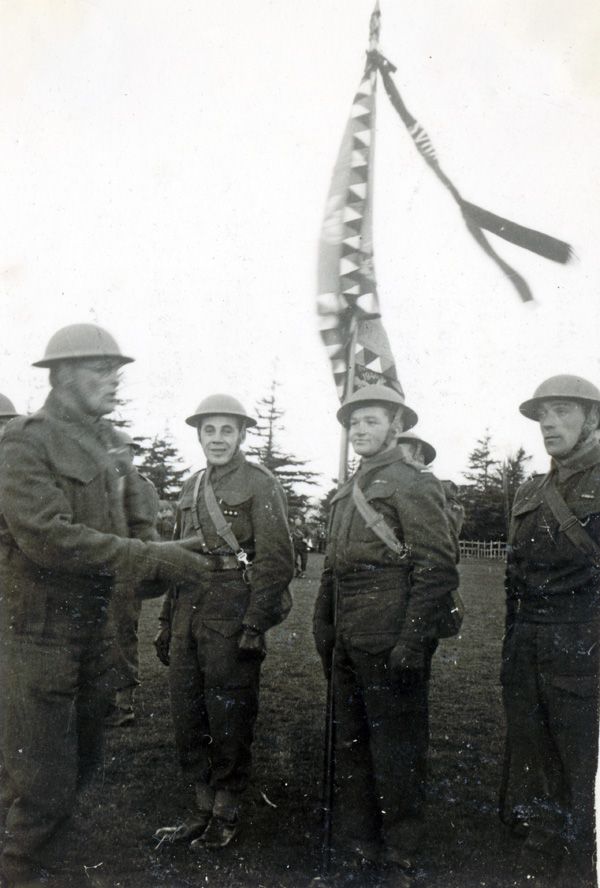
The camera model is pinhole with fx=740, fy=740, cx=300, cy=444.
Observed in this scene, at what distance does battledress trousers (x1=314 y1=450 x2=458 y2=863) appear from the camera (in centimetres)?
343

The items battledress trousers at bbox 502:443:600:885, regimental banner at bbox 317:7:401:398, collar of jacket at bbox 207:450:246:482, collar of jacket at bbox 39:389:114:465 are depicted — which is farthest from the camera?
regimental banner at bbox 317:7:401:398

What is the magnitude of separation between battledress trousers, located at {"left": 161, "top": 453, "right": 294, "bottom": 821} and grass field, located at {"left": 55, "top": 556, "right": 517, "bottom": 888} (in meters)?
0.28

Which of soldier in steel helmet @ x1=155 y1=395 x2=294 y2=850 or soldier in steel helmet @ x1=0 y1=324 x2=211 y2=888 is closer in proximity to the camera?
soldier in steel helmet @ x1=0 y1=324 x2=211 y2=888

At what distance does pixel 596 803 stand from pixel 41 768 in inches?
92.0

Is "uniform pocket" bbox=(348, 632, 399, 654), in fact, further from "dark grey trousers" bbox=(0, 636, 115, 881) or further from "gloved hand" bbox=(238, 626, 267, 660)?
"dark grey trousers" bbox=(0, 636, 115, 881)

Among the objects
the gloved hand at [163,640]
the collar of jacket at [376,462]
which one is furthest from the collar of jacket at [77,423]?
the gloved hand at [163,640]

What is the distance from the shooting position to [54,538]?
2.84 metres

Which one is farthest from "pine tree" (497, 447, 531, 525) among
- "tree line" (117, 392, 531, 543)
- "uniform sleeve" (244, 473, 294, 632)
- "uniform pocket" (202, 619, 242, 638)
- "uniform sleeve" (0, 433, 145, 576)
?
"uniform sleeve" (0, 433, 145, 576)

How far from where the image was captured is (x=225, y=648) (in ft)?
12.7

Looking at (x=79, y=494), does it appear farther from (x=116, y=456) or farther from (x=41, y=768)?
(x=41, y=768)

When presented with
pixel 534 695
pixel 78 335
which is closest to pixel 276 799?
pixel 534 695

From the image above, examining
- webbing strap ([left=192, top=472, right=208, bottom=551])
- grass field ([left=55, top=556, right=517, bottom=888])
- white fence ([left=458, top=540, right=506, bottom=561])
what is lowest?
grass field ([left=55, top=556, right=517, bottom=888])

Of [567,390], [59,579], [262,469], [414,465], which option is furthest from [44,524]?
[567,390]

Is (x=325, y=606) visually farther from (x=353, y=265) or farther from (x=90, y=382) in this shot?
(x=353, y=265)
